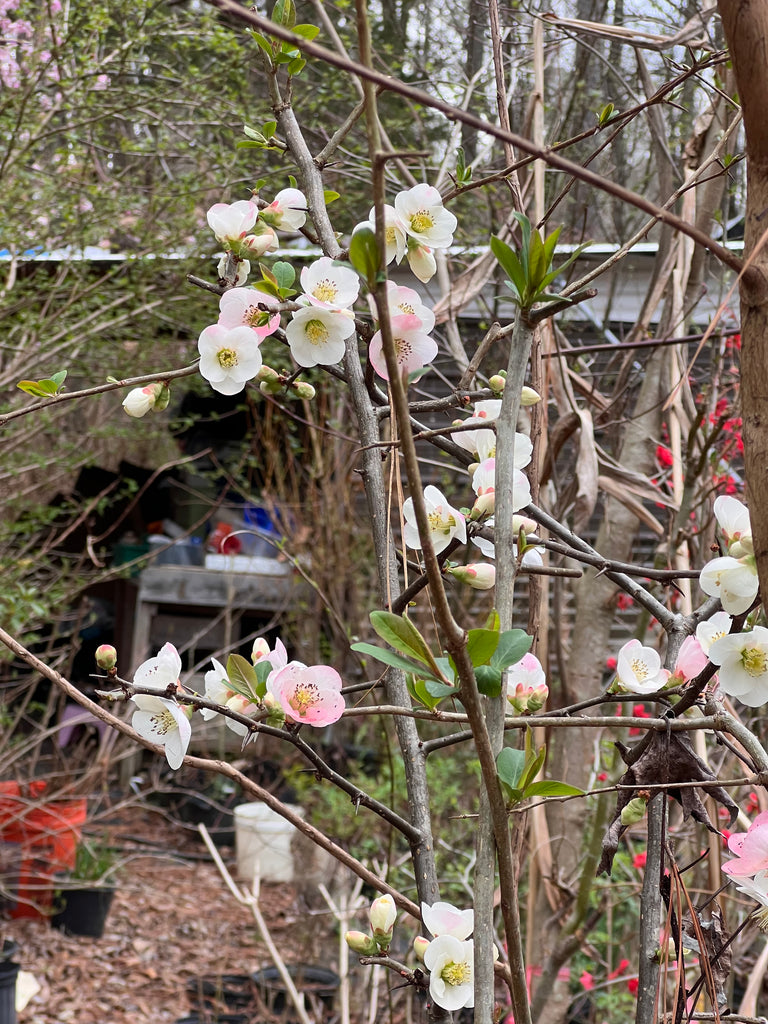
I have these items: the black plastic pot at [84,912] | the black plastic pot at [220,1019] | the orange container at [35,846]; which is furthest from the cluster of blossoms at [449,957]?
the black plastic pot at [84,912]

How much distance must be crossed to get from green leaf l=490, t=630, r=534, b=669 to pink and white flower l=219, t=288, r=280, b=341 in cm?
32

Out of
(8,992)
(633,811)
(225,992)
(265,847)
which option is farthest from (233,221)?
(265,847)

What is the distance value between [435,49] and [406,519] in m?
3.91

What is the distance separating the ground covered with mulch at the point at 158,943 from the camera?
3.43 m

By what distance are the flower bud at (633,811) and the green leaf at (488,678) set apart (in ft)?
0.69

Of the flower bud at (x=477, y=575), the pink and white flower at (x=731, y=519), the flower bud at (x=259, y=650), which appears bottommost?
the flower bud at (x=259, y=650)

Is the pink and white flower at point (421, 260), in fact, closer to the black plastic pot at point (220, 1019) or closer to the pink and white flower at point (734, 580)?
the pink and white flower at point (734, 580)

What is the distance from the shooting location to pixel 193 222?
126 inches

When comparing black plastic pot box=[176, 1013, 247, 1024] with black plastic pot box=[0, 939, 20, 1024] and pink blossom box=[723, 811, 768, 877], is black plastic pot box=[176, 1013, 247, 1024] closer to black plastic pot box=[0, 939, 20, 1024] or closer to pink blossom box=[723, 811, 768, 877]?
black plastic pot box=[0, 939, 20, 1024]

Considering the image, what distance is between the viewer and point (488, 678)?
1.46 ft

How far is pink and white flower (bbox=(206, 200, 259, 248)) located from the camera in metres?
0.69

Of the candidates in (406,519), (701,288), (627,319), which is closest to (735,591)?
(406,519)

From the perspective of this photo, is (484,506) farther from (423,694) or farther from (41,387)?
(41,387)

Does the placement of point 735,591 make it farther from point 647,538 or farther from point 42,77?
point 647,538
